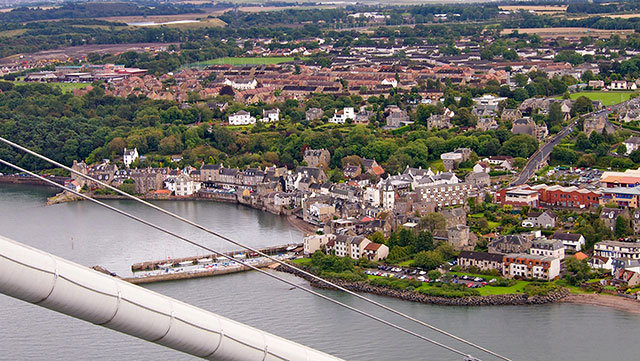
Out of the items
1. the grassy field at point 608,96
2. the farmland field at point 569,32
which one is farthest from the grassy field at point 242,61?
the grassy field at point 608,96

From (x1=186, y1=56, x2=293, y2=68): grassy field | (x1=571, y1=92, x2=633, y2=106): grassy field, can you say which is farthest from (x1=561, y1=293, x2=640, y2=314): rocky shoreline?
(x1=186, y1=56, x2=293, y2=68): grassy field

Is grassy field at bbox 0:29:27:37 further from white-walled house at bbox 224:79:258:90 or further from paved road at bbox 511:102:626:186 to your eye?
paved road at bbox 511:102:626:186

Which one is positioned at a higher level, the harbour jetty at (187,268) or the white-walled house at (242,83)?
the white-walled house at (242,83)

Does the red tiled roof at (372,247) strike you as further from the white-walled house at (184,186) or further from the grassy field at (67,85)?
the grassy field at (67,85)

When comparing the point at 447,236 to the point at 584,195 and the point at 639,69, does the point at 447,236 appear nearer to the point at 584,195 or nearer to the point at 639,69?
the point at 584,195

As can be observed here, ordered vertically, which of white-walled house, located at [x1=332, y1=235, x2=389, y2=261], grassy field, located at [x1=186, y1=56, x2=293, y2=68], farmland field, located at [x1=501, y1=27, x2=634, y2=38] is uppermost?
farmland field, located at [x1=501, y1=27, x2=634, y2=38]
